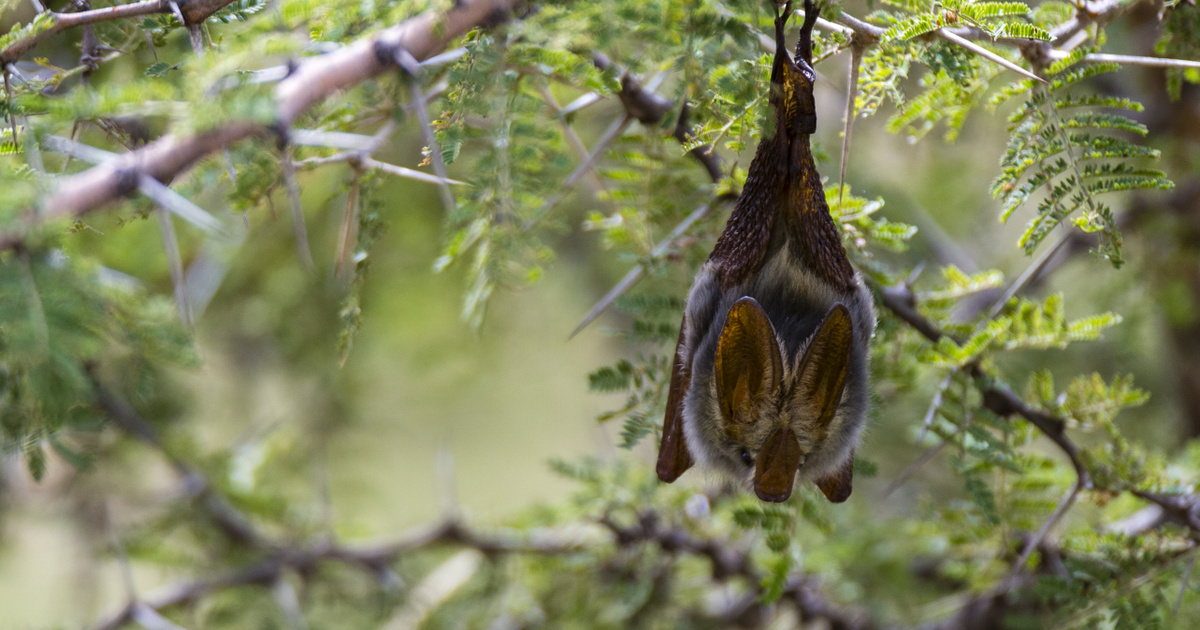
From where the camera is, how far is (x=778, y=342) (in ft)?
6.55

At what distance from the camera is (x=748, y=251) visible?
2.07m

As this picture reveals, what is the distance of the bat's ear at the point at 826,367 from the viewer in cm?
188

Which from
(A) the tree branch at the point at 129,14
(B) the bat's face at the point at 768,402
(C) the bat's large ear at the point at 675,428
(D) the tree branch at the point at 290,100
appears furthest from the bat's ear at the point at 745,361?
(A) the tree branch at the point at 129,14

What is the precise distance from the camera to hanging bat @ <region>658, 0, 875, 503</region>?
1.95 metres

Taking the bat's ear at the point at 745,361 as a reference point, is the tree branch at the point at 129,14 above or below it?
above

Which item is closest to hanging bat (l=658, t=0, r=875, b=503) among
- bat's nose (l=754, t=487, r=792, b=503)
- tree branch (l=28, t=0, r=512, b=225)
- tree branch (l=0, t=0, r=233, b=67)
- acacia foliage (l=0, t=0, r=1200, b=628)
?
bat's nose (l=754, t=487, r=792, b=503)

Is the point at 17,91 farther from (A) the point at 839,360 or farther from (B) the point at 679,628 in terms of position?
(B) the point at 679,628

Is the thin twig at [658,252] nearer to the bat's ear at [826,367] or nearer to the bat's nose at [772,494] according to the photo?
the bat's ear at [826,367]

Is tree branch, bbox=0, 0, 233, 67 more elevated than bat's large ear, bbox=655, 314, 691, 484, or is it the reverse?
tree branch, bbox=0, 0, 233, 67

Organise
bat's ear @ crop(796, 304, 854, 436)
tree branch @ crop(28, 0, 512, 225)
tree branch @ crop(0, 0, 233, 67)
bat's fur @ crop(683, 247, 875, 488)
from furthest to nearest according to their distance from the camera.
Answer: bat's fur @ crop(683, 247, 875, 488) < bat's ear @ crop(796, 304, 854, 436) < tree branch @ crop(0, 0, 233, 67) < tree branch @ crop(28, 0, 512, 225)

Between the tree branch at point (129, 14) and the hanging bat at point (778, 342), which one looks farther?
the hanging bat at point (778, 342)

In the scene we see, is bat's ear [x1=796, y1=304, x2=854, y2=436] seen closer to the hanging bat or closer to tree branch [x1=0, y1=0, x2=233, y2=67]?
the hanging bat

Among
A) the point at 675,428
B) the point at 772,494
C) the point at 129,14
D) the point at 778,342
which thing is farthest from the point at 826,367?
the point at 129,14

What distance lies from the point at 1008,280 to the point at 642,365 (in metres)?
3.58
